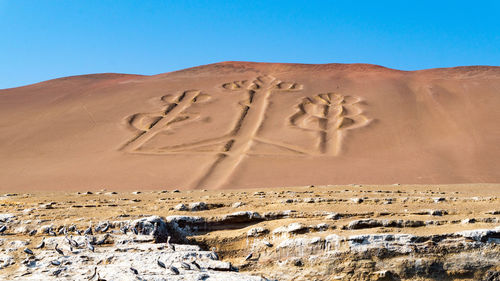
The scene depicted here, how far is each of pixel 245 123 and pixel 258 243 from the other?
16307 mm

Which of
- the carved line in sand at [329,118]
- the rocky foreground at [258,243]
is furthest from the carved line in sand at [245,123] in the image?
the rocky foreground at [258,243]

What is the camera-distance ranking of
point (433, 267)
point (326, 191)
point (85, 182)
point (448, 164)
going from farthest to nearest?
point (448, 164), point (85, 182), point (326, 191), point (433, 267)

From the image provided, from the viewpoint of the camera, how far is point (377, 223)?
4406 millimetres

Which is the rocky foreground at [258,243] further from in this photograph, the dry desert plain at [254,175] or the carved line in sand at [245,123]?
the carved line in sand at [245,123]

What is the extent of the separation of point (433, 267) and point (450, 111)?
65.4 feet

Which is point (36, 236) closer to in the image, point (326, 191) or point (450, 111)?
point (326, 191)

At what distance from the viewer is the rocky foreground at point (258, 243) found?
140 inches

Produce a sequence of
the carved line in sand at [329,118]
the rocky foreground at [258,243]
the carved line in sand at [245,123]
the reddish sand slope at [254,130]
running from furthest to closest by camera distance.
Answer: the carved line in sand at [329,118], the carved line in sand at [245,123], the reddish sand slope at [254,130], the rocky foreground at [258,243]

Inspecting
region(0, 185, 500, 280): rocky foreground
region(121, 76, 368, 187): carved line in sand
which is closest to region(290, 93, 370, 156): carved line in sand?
region(121, 76, 368, 187): carved line in sand

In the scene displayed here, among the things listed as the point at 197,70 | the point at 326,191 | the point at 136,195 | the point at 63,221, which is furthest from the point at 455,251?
the point at 197,70

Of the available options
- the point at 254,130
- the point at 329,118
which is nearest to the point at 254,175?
the point at 254,130

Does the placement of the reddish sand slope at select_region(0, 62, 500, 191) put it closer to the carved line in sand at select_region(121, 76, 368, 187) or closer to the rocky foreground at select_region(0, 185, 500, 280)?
the carved line in sand at select_region(121, 76, 368, 187)

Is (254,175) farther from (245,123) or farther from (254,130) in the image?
(245,123)

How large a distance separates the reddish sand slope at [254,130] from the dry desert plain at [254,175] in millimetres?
111
